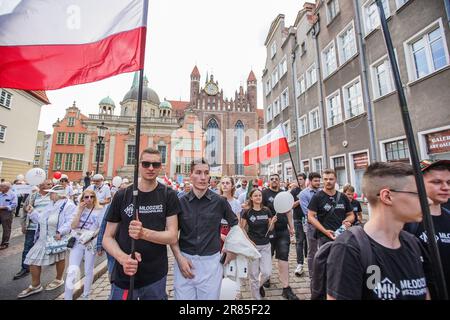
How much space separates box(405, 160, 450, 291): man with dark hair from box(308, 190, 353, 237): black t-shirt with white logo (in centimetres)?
173

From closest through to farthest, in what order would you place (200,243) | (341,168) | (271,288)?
(200,243) → (271,288) → (341,168)

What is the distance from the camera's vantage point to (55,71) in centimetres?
275

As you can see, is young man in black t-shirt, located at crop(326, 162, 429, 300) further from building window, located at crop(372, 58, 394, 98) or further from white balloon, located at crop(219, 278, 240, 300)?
building window, located at crop(372, 58, 394, 98)

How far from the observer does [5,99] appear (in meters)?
17.6

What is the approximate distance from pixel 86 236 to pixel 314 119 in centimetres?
1348

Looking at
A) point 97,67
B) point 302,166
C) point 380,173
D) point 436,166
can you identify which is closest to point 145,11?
point 97,67

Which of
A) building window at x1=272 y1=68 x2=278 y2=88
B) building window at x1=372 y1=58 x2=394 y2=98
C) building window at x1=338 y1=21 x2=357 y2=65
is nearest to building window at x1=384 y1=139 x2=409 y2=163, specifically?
building window at x1=372 y1=58 x2=394 y2=98

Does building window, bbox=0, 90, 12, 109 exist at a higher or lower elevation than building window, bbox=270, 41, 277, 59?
lower

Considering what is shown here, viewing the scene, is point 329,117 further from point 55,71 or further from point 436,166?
point 55,71

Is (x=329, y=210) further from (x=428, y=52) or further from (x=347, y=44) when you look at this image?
(x=347, y=44)

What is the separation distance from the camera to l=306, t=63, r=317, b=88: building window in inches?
544

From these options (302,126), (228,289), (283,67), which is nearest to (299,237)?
(228,289)

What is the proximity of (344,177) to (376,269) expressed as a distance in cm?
1105

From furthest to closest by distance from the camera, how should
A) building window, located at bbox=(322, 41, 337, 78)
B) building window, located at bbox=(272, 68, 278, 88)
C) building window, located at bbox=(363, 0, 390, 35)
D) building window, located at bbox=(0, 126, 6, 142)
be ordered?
building window, located at bbox=(272, 68, 278, 88), building window, located at bbox=(0, 126, 6, 142), building window, located at bbox=(322, 41, 337, 78), building window, located at bbox=(363, 0, 390, 35)
